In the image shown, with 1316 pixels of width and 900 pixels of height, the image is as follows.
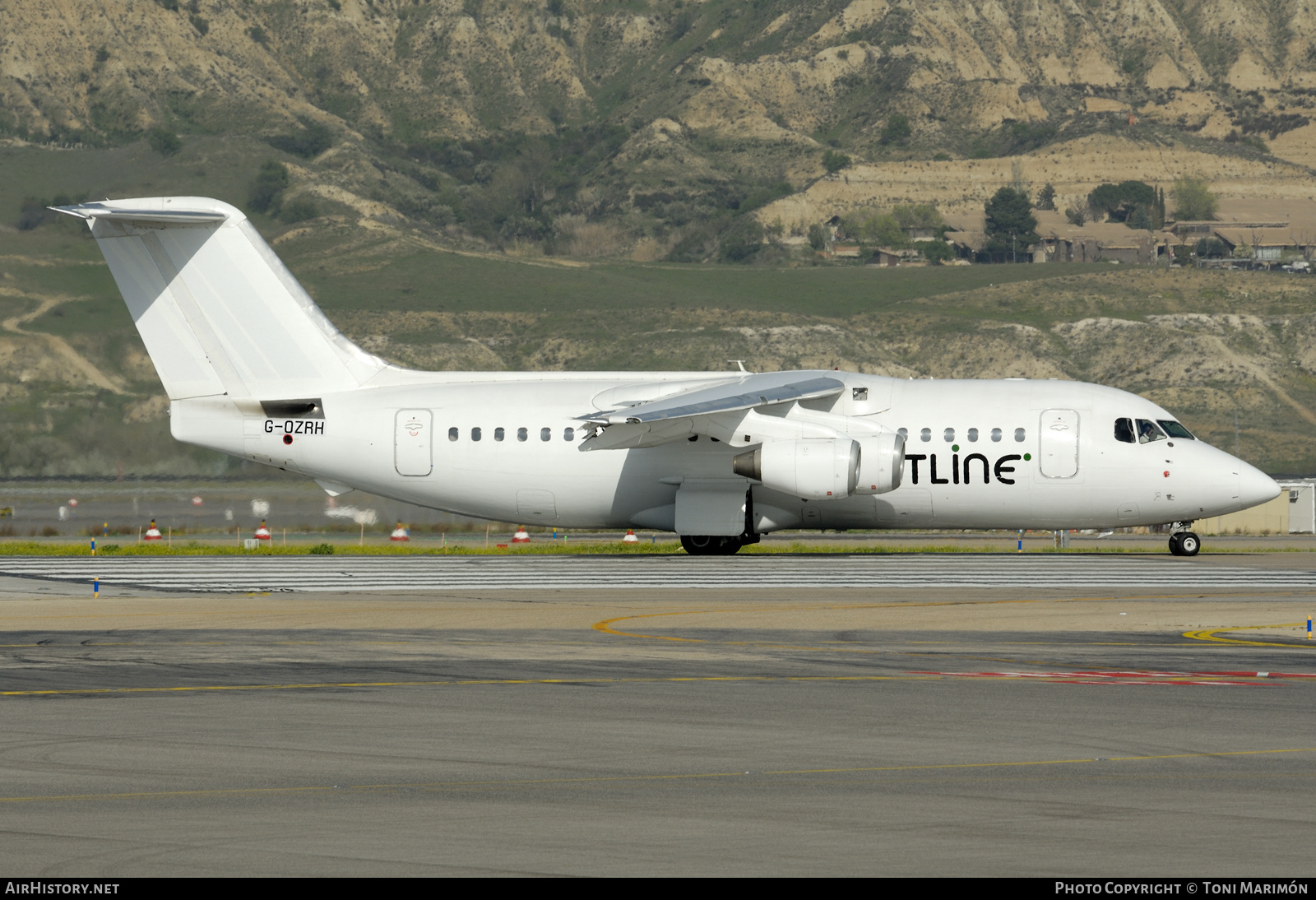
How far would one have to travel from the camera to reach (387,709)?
1447 cm

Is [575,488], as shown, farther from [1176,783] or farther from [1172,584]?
[1176,783]

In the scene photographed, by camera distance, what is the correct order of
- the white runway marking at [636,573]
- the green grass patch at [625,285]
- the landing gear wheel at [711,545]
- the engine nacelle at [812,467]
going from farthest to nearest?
the green grass patch at [625,285], the landing gear wheel at [711,545], the engine nacelle at [812,467], the white runway marking at [636,573]

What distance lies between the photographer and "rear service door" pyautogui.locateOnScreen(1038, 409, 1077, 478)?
34.1 m

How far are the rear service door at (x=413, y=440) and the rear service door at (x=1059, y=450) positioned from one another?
12.9m

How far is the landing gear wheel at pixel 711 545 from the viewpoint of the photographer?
35562 millimetres

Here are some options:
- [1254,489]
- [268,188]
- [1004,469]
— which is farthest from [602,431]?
[268,188]

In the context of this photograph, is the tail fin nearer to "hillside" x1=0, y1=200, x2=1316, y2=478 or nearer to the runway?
the runway

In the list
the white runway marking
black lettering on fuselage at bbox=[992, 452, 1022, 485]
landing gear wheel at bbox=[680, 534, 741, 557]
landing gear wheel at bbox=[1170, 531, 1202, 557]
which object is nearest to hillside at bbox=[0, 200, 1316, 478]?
the white runway marking

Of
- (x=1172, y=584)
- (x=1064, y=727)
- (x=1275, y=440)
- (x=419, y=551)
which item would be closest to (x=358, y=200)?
(x=1275, y=440)

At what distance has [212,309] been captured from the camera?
35.6 metres

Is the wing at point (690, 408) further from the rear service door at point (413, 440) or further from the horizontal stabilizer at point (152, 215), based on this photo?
the horizontal stabilizer at point (152, 215)

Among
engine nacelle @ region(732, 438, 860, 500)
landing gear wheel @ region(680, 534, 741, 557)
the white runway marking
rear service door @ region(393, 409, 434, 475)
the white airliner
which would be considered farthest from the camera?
landing gear wheel @ region(680, 534, 741, 557)

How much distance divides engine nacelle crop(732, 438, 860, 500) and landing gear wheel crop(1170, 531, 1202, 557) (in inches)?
331

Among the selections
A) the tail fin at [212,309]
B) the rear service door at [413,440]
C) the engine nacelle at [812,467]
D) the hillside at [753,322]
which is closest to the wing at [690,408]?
the engine nacelle at [812,467]
